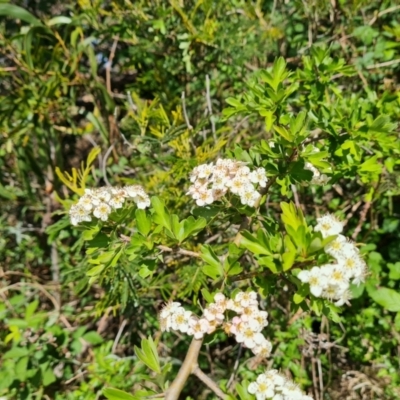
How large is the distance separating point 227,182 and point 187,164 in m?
0.57

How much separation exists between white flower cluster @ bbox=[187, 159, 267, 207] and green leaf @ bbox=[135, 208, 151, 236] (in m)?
0.12

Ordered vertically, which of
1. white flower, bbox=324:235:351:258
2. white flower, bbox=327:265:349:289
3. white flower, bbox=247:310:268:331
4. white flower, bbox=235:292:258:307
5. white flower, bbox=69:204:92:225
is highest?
white flower, bbox=324:235:351:258

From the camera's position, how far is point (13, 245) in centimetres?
232

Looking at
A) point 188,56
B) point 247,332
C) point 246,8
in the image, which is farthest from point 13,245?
point 247,332

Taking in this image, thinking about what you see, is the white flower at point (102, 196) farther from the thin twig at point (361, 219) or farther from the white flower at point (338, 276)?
the thin twig at point (361, 219)

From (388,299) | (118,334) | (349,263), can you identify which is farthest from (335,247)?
(118,334)

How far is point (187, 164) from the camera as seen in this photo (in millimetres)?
1578

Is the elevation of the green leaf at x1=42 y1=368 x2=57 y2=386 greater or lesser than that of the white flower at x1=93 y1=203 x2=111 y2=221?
lesser

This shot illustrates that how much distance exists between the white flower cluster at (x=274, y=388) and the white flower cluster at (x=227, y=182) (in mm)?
352

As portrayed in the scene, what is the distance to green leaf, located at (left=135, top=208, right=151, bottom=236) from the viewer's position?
1006mm

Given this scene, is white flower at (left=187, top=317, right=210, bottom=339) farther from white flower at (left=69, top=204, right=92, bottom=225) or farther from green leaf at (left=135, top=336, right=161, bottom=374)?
white flower at (left=69, top=204, right=92, bottom=225)

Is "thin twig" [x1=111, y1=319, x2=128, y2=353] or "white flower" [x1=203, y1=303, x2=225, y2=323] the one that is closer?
"white flower" [x1=203, y1=303, x2=225, y2=323]

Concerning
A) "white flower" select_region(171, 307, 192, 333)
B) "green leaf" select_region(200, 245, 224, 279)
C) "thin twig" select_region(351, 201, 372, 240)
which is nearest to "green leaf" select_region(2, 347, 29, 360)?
"white flower" select_region(171, 307, 192, 333)

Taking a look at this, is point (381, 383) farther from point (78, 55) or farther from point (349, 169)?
point (78, 55)
